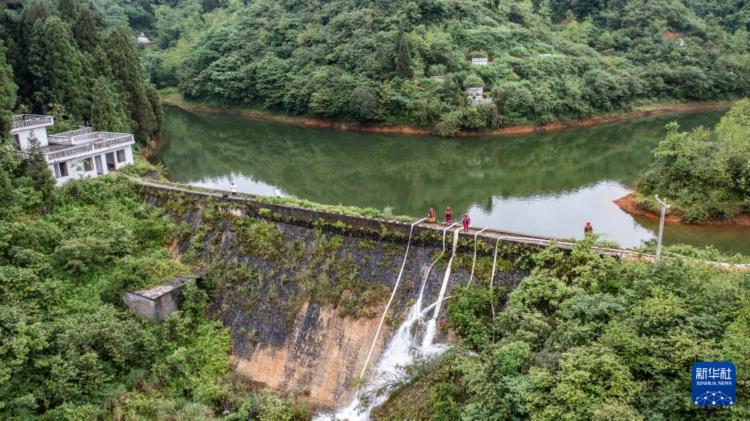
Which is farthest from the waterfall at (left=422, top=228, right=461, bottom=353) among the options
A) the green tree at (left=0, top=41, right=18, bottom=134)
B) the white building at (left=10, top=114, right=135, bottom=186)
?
the green tree at (left=0, top=41, right=18, bottom=134)

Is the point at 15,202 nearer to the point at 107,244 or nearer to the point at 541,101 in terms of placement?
the point at 107,244

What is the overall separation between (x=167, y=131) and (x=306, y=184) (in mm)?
18048

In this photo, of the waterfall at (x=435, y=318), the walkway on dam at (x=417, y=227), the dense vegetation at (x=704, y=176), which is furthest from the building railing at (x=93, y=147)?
the dense vegetation at (x=704, y=176)

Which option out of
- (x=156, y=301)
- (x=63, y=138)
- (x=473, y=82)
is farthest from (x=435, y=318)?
(x=473, y=82)

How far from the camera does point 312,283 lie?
1377 centimetres

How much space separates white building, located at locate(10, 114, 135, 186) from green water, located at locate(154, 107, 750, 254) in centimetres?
611

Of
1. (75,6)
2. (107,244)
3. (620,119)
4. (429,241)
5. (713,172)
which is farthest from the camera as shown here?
(620,119)

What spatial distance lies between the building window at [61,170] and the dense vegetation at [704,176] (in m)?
22.1

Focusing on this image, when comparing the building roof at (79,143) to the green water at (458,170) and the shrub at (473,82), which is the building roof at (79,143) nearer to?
the green water at (458,170)

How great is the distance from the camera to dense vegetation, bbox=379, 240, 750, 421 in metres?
7.81

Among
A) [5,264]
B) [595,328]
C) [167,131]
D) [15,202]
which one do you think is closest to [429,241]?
[595,328]

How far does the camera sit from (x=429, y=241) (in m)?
13.3

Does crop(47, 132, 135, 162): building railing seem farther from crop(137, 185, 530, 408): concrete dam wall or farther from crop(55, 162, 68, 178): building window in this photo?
crop(137, 185, 530, 408): concrete dam wall

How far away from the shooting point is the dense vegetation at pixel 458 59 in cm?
3775
